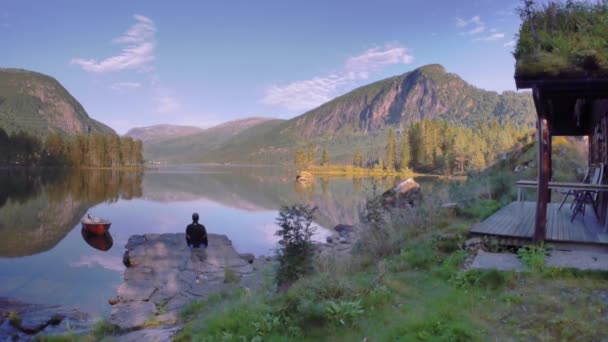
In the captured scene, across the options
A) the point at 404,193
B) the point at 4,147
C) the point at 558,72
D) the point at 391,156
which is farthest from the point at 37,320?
the point at 4,147

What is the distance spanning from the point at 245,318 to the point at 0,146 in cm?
9629

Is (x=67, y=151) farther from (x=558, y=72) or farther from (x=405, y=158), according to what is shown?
(x=558, y=72)

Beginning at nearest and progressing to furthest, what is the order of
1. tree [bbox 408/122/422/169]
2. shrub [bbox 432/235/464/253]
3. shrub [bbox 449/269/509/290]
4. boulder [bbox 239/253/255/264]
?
shrub [bbox 449/269/509/290], shrub [bbox 432/235/464/253], boulder [bbox 239/253/255/264], tree [bbox 408/122/422/169]

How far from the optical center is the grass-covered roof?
6.07 m

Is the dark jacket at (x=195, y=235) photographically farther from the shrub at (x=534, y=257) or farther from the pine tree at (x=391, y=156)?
the pine tree at (x=391, y=156)

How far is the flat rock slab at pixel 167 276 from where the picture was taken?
388 inches

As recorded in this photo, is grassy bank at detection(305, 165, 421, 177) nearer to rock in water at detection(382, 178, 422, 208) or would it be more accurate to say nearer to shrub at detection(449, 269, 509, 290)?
rock in water at detection(382, 178, 422, 208)

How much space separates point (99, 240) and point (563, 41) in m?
20.7

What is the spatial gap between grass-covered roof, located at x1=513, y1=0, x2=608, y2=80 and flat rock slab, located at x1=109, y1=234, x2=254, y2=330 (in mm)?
8768

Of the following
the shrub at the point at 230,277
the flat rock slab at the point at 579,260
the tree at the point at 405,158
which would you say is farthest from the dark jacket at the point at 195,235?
the tree at the point at 405,158

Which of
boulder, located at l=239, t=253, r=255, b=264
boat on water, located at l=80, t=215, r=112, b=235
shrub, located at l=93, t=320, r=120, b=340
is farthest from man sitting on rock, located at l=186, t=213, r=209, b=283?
boat on water, located at l=80, t=215, r=112, b=235

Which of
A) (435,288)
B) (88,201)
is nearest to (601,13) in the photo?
(435,288)

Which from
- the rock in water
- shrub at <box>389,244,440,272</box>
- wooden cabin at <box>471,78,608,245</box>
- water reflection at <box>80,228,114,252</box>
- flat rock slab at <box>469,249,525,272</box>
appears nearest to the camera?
flat rock slab at <box>469,249,525,272</box>

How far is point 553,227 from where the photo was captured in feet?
26.8
